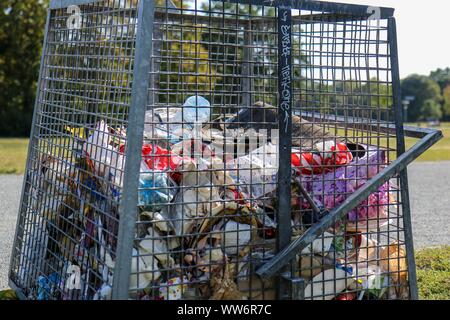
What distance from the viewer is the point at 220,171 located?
9.82 feet

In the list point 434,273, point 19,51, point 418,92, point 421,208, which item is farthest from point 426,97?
point 434,273

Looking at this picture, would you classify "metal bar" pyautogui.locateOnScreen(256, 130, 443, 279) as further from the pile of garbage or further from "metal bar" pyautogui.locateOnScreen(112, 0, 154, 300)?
"metal bar" pyautogui.locateOnScreen(112, 0, 154, 300)

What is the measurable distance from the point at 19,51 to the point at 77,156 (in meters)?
30.3

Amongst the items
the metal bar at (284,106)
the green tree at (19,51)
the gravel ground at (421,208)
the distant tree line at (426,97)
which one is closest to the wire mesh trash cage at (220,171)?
the metal bar at (284,106)

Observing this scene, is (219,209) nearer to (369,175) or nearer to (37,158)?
(369,175)

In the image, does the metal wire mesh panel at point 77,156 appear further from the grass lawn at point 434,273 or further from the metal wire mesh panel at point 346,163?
the grass lawn at point 434,273

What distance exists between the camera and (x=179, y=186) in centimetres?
281

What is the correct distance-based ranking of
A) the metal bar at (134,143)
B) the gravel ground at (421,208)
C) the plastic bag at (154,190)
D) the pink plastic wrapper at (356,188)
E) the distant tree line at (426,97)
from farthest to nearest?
the distant tree line at (426,97), the gravel ground at (421,208), the pink plastic wrapper at (356,188), the plastic bag at (154,190), the metal bar at (134,143)

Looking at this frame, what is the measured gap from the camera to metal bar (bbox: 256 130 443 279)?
9.29 feet

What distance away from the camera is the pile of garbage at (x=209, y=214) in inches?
111

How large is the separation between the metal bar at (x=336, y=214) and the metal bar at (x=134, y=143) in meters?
0.66
